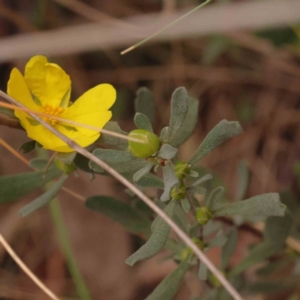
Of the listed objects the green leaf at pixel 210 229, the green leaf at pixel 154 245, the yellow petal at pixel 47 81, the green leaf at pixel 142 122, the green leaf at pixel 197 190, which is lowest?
the green leaf at pixel 210 229

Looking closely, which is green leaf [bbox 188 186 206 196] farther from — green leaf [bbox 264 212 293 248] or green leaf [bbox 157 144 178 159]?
green leaf [bbox 264 212 293 248]

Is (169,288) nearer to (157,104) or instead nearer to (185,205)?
(185,205)

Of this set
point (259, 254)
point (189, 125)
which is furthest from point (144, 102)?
point (259, 254)

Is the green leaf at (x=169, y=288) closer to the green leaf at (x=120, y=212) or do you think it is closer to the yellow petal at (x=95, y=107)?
the green leaf at (x=120, y=212)

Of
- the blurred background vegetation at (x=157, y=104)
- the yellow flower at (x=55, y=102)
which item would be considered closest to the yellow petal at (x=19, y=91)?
the yellow flower at (x=55, y=102)

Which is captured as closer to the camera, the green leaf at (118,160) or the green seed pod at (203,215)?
the green leaf at (118,160)
